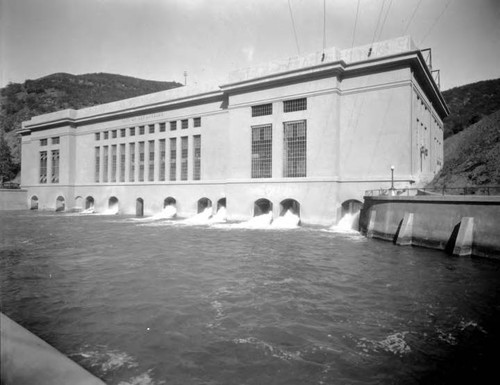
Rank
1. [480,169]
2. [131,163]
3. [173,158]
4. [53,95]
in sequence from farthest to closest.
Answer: [53,95] < [131,163] < [173,158] < [480,169]

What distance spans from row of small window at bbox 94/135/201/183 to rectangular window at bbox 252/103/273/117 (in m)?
8.32

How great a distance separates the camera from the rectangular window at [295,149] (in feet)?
92.8

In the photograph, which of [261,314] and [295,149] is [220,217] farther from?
[261,314]

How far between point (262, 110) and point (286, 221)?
1061cm

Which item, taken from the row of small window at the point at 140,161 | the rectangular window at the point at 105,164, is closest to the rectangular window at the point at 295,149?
the row of small window at the point at 140,161

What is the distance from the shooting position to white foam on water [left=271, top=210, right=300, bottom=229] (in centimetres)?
2733

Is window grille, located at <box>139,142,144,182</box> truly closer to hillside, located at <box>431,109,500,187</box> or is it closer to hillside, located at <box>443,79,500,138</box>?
hillside, located at <box>431,109,500,187</box>

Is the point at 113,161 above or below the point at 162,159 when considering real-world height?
above

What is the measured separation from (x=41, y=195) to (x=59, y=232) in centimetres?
3055

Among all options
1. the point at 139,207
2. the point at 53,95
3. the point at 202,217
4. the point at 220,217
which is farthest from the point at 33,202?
the point at 53,95

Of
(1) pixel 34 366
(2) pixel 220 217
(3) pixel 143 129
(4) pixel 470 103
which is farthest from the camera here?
(4) pixel 470 103

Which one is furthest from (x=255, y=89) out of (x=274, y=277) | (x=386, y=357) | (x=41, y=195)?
(x=41, y=195)

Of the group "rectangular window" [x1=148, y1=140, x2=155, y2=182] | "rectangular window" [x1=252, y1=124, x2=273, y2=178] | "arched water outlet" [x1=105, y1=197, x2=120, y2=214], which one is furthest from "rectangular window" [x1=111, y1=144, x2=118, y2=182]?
"rectangular window" [x1=252, y1=124, x2=273, y2=178]

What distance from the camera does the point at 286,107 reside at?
29.2 meters
